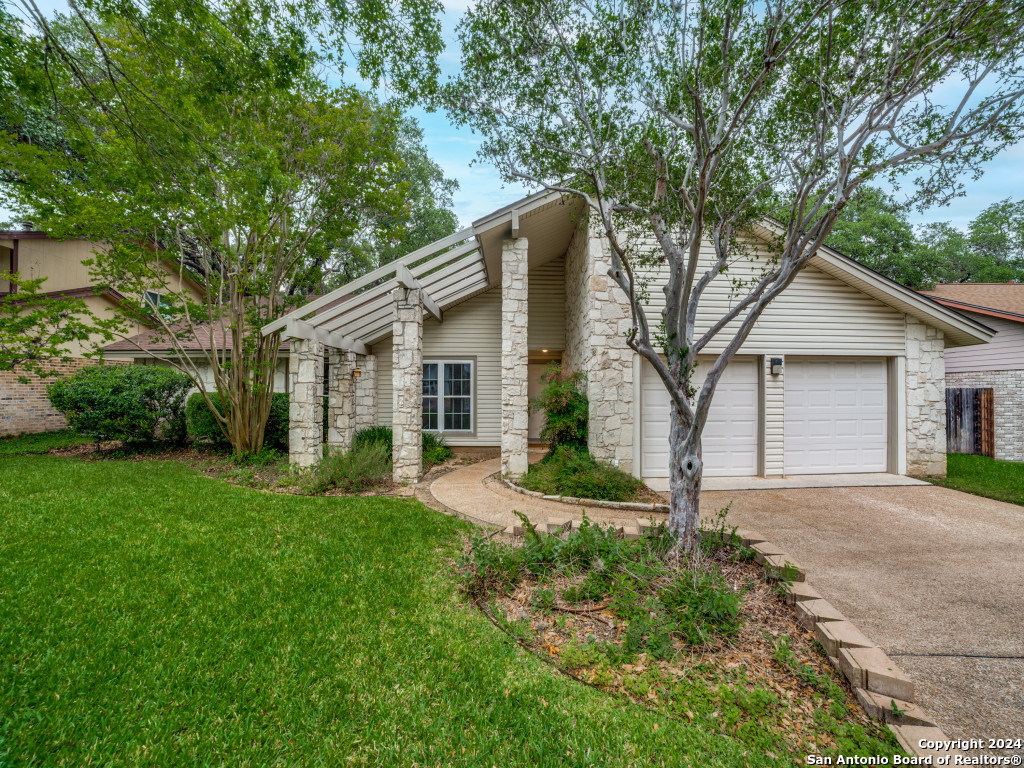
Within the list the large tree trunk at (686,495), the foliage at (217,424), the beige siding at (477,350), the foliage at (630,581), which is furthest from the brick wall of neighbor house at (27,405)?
the large tree trunk at (686,495)

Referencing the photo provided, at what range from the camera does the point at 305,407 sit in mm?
7270

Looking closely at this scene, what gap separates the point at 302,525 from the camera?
Answer: 4672 mm

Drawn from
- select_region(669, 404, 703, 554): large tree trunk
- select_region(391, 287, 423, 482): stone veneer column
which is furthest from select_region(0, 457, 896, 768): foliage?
select_region(391, 287, 423, 482): stone veneer column

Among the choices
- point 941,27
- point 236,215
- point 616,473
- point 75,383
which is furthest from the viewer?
point 75,383

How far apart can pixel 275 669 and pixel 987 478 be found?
→ 36.1 ft

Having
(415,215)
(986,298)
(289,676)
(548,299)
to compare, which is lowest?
(289,676)

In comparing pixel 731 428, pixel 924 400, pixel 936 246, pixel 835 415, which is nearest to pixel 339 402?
pixel 731 428

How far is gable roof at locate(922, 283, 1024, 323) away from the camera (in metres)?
10.3

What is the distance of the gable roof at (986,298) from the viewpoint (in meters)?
10.3

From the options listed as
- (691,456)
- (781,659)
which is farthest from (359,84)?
(781,659)

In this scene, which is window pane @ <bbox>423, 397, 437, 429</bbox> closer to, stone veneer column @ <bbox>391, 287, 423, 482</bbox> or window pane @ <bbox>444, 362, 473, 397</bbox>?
window pane @ <bbox>444, 362, 473, 397</bbox>

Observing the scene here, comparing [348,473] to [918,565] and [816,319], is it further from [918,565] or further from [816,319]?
[816,319]

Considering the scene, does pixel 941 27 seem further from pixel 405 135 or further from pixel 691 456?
pixel 405 135

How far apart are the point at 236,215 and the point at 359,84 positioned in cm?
424
